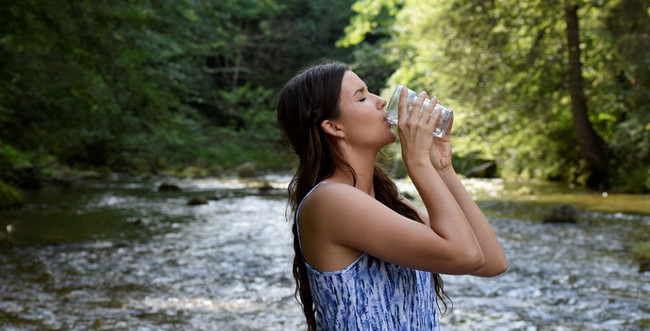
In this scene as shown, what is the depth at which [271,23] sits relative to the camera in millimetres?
38594

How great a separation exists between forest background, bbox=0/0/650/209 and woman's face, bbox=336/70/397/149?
7.96m

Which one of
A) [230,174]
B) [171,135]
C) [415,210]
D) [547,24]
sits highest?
[547,24]

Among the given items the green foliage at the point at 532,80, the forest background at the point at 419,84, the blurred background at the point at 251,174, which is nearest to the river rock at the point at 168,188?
the blurred background at the point at 251,174

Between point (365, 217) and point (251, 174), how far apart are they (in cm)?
2316

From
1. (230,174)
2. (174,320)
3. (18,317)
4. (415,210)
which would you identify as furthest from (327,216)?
(230,174)

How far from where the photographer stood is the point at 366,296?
193cm

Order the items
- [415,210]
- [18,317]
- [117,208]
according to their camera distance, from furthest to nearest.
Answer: [117,208]
[18,317]
[415,210]

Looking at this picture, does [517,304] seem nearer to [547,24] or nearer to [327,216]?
[327,216]

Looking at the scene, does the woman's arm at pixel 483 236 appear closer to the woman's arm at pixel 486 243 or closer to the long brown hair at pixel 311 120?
the woman's arm at pixel 486 243

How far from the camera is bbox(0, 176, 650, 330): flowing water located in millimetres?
6004

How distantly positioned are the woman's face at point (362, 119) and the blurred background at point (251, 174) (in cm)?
21

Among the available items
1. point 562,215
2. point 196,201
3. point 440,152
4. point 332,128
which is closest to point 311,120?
point 332,128

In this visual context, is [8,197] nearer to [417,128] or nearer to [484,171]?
[417,128]

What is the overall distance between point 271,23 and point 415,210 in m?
37.1
